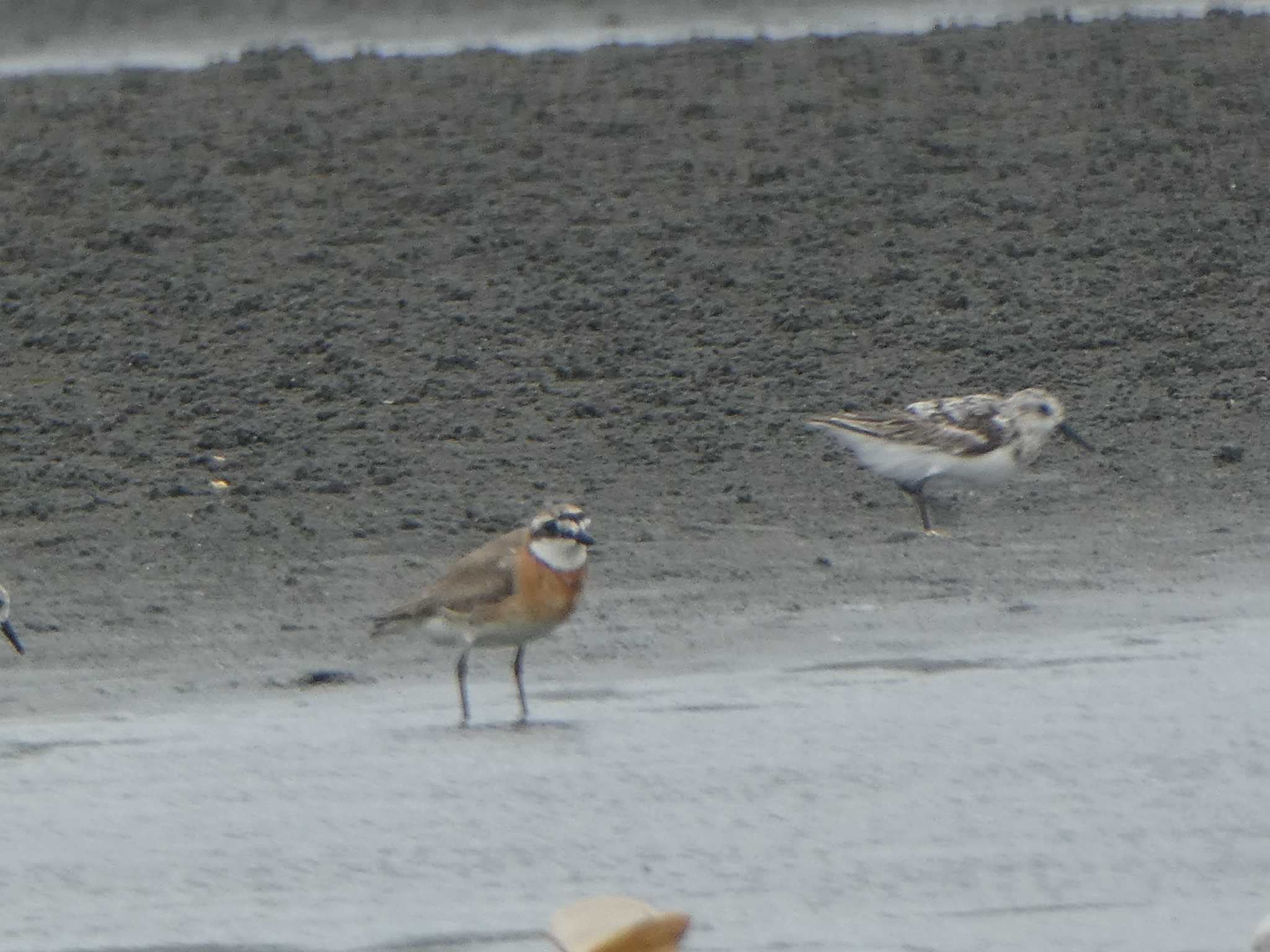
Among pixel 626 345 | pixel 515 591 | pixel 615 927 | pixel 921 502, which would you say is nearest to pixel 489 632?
pixel 515 591

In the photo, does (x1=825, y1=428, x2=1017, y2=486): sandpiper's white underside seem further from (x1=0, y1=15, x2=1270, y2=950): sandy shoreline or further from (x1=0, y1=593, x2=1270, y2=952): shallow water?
(x1=0, y1=593, x2=1270, y2=952): shallow water

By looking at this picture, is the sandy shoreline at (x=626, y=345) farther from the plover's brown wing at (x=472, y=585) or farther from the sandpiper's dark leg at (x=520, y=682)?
the plover's brown wing at (x=472, y=585)

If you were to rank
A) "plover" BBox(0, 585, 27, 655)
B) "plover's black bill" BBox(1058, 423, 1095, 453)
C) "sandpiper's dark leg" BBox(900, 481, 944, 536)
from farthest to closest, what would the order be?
"plover's black bill" BBox(1058, 423, 1095, 453) → "sandpiper's dark leg" BBox(900, 481, 944, 536) → "plover" BBox(0, 585, 27, 655)

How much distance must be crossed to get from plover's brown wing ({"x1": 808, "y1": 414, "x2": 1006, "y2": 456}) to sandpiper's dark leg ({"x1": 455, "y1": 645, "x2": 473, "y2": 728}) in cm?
386

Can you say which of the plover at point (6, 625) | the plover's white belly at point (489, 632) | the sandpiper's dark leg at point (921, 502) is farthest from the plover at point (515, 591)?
the sandpiper's dark leg at point (921, 502)

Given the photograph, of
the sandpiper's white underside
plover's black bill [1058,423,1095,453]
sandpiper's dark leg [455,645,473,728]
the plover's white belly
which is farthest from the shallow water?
plover's black bill [1058,423,1095,453]

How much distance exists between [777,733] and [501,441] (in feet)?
18.8

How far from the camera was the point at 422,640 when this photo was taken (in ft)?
A: 35.4

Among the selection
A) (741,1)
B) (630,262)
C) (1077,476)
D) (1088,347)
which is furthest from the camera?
(741,1)

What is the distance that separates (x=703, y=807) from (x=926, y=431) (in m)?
5.44

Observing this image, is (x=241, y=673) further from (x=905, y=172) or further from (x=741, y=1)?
(x=741, y=1)

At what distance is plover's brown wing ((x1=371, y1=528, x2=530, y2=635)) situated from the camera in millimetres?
9414

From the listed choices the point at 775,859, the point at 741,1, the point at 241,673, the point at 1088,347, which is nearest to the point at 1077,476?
the point at 1088,347

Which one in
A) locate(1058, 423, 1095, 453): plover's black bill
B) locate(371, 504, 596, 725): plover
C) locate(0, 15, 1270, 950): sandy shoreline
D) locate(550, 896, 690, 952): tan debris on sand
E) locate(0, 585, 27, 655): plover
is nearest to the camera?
locate(550, 896, 690, 952): tan debris on sand
